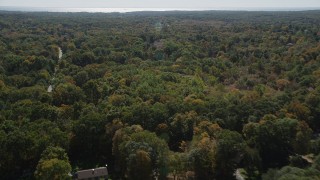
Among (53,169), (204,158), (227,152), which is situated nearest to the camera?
(53,169)

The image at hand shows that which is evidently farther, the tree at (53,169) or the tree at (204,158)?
the tree at (204,158)

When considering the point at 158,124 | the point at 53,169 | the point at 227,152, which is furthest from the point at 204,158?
the point at 53,169

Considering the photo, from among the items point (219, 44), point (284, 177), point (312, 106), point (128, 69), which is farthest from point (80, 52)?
point (284, 177)

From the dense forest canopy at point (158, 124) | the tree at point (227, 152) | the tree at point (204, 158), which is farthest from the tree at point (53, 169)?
the tree at point (227, 152)

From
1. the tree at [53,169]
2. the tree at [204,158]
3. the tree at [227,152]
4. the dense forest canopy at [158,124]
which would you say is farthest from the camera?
the tree at [227,152]

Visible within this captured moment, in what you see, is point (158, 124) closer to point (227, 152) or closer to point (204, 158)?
point (204, 158)

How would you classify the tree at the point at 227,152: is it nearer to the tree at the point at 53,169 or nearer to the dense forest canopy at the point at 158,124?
the dense forest canopy at the point at 158,124

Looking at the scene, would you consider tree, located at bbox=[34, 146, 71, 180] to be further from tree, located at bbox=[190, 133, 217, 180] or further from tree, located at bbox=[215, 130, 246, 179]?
tree, located at bbox=[215, 130, 246, 179]

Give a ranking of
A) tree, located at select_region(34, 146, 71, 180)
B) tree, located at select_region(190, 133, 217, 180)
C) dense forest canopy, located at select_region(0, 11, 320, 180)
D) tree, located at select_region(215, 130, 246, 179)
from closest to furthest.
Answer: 1. tree, located at select_region(34, 146, 71, 180)
2. tree, located at select_region(190, 133, 217, 180)
3. dense forest canopy, located at select_region(0, 11, 320, 180)
4. tree, located at select_region(215, 130, 246, 179)

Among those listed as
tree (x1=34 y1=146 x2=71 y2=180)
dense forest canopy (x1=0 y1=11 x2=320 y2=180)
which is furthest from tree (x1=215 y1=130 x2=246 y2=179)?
tree (x1=34 y1=146 x2=71 y2=180)

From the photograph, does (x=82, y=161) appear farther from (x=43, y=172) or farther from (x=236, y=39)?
(x=236, y=39)

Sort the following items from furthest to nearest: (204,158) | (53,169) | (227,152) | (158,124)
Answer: (158,124), (227,152), (204,158), (53,169)

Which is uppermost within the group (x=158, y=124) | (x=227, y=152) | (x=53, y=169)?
(x=53, y=169)
